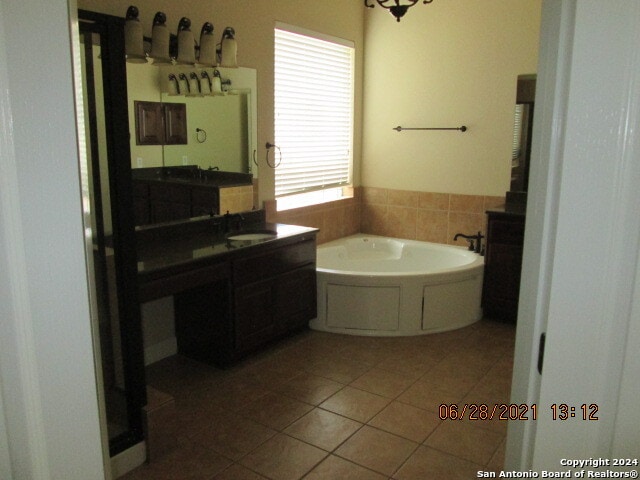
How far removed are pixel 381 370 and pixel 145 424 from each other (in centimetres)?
156

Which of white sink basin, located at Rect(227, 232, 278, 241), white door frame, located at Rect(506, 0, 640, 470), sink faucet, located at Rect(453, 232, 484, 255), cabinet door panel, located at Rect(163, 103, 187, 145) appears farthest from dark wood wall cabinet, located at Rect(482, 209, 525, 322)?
white door frame, located at Rect(506, 0, 640, 470)

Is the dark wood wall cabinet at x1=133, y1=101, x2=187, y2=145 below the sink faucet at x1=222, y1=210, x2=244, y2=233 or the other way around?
the other way around

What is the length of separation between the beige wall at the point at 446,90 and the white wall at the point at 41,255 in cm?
427

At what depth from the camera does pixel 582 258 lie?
94 cm

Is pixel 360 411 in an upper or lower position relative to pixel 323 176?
lower

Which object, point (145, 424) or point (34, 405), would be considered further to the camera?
point (145, 424)

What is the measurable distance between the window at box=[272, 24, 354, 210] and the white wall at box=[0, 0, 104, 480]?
3.51 metres

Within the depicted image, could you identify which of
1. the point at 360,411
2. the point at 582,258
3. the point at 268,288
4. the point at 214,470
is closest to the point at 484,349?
the point at 360,411

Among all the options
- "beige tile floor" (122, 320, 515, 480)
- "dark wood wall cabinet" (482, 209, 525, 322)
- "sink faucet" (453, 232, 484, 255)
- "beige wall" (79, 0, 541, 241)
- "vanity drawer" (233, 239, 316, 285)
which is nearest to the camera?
"beige tile floor" (122, 320, 515, 480)

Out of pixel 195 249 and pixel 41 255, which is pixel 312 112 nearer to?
pixel 195 249

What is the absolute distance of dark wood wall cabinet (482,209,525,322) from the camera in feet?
13.4

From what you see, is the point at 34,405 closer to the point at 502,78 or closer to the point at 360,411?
the point at 360,411

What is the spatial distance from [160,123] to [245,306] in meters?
1.28

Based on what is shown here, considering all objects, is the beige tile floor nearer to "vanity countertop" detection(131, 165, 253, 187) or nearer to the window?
"vanity countertop" detection(131, 165, 253, 187)
